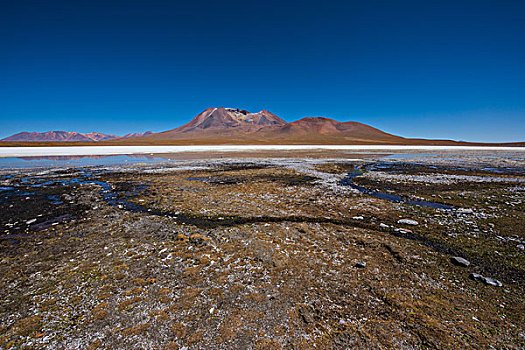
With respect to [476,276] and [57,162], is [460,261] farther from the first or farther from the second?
[57,162]

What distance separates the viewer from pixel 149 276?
4461mm

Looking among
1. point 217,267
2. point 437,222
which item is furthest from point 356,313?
point 437,222

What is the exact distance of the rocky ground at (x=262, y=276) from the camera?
3146 millimetres

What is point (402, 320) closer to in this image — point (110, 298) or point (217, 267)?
point (217, 267)

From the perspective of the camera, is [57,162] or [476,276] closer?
[476,276]

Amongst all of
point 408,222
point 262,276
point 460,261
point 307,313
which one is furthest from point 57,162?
point 460,261

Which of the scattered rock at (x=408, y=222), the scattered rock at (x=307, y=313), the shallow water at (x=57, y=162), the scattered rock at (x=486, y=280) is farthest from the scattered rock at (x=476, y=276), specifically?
the shallow water at (x=57, y=162)

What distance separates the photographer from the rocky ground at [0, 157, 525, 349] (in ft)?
10.3

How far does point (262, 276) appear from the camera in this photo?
446 cm

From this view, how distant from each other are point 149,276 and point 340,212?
20.8ft

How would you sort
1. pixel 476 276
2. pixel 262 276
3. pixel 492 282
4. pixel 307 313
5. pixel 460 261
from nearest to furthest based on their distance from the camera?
→ pixel 307 313 → pixel 492 282 → pixel 476 276 → pixel 262 276 → pixel 460 261

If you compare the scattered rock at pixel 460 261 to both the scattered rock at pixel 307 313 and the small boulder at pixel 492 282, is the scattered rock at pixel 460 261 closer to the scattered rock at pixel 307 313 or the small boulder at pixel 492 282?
the small boulder at pixel 492 282

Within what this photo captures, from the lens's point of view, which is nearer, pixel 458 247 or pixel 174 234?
pixel 458 247

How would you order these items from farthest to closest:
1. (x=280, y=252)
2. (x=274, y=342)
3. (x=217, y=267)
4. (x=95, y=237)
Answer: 1. (x=95, y=237)
2. (x=280, y=252)
3. (x=217, y=267)
4. (x=274, y=342)
